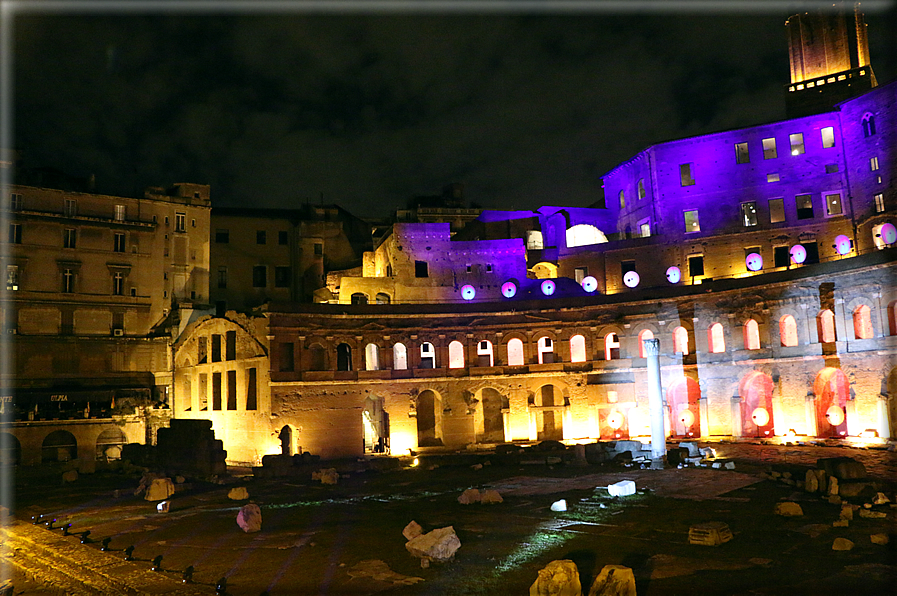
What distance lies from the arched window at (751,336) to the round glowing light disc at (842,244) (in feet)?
26.7

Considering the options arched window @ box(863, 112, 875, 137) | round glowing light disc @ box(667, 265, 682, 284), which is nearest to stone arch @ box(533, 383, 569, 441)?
round glowing light disc @ box(667, 265, 682, 284)

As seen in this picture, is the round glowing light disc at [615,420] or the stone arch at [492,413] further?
the stone arch at [492,413]

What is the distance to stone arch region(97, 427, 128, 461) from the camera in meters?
46.8

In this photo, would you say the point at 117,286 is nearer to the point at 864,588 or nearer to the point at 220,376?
the point at 220,376

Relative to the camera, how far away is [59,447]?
149 feet

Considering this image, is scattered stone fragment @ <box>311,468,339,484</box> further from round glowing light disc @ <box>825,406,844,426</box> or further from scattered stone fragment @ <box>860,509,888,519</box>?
round glowing light disc @ <box>825,406,844,426</box>

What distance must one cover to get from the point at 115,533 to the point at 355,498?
955cm

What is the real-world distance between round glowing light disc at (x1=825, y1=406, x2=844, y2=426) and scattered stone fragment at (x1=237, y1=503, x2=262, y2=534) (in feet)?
105

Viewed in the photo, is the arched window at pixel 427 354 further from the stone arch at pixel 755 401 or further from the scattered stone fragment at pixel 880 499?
the scattered stone fragment at pixel 880 499

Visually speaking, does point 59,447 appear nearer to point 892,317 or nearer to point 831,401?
point 831,401

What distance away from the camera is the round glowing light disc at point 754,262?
46844 mm

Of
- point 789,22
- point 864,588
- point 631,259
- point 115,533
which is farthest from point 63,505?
point 789,22

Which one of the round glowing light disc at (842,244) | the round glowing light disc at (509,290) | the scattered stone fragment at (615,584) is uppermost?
the round glowing light disc at (842,244)

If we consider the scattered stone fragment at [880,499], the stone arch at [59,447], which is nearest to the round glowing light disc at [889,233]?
the scattered stone fragment at [880,499]
